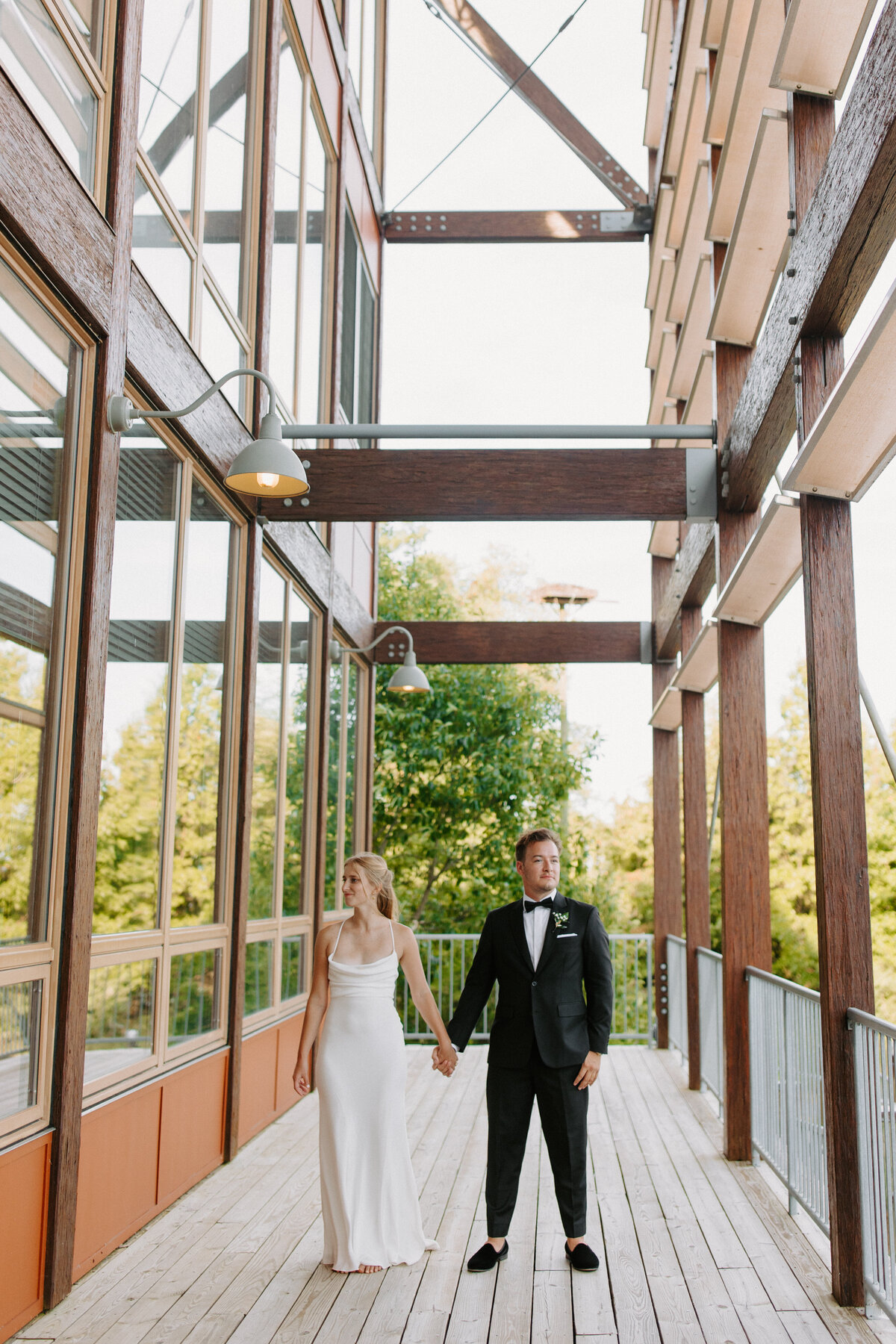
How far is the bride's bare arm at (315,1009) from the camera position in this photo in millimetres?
4051

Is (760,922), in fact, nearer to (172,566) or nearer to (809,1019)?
(809,1019)

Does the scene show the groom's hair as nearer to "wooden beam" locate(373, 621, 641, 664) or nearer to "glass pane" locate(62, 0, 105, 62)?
"glass pane" locate(62, 0, 105, 62)

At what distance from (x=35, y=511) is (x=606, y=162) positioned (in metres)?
8.82

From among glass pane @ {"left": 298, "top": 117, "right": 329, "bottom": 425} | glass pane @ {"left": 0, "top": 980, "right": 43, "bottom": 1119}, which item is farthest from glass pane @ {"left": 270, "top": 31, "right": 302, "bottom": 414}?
glass pane @ {"left": 0, "top": 980, "right": 43, "bottom": 1119}

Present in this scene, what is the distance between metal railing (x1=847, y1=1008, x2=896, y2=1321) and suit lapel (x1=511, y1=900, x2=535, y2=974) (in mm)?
1024

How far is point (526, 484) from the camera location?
5805mm

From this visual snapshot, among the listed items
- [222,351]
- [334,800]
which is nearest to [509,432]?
[222,351]

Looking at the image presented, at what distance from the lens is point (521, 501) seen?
579 cm

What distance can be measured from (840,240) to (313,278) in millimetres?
5062

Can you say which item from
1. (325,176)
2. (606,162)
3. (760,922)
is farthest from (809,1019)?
(606,162)

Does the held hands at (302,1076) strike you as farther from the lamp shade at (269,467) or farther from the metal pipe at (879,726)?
the metal pipe at (879,726)

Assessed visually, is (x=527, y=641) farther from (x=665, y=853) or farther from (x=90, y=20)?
(x=90, y=20)

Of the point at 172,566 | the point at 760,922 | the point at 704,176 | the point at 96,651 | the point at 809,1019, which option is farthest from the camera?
the point at 704,176

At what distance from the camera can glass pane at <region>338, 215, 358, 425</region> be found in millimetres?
9125
